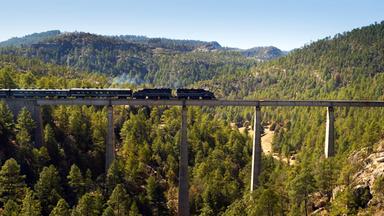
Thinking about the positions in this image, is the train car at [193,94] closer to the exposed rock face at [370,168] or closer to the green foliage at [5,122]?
the exposed rock face at [370,168]

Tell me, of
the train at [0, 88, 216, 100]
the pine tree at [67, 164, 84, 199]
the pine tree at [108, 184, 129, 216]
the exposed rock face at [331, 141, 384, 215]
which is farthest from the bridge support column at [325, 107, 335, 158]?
the pine tree at [67, 164, 84, 199]

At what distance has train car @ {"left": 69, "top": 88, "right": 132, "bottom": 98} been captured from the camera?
7350 centimetres

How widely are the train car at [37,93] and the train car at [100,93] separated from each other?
1.64 m

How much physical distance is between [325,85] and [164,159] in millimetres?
121729

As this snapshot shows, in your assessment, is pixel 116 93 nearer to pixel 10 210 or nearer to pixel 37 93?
pixel 37 93

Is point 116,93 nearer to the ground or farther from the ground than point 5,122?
farther from the ground

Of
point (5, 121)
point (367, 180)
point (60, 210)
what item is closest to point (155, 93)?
point (5, 121)

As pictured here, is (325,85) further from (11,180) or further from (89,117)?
(11,180)

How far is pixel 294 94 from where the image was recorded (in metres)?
194

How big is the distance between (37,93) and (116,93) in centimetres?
1510

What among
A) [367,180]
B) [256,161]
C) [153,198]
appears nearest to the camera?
[367,180]

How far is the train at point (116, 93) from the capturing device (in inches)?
2874

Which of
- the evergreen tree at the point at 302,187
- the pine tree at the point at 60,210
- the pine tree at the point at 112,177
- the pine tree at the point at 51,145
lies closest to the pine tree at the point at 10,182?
the pine tree at the point at 60,210

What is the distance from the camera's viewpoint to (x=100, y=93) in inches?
2931
